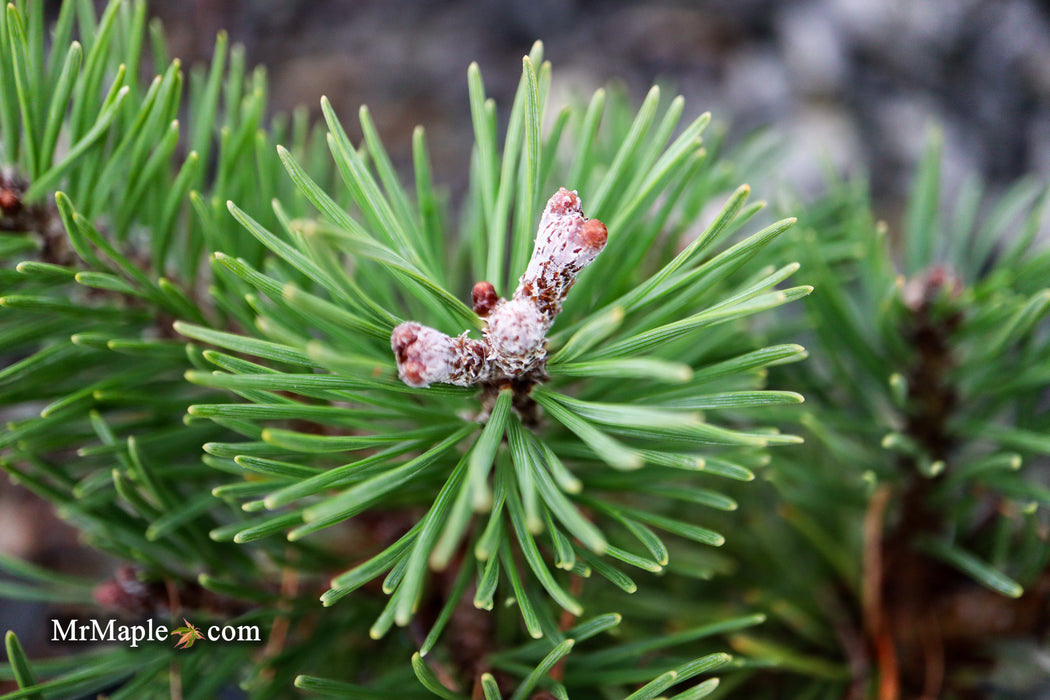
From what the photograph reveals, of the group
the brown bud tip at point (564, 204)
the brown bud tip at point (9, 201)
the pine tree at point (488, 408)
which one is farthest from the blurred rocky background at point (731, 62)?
the brown bud tip at point (564, 204)

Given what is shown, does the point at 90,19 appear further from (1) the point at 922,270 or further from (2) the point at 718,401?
(1) the point at 922,270

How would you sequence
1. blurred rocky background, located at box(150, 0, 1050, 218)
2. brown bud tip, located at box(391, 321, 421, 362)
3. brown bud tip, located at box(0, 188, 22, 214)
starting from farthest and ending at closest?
1. blurred rocky background, located at box(150, 0, 1050, 218)
2. brown bud tip, located at box(0, 188, 22, 214)
3. brown bud tip, located at box(391, 321, 421, 362)

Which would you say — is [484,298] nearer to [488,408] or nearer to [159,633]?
[488,408]

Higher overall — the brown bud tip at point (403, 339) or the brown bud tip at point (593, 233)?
the brown bud tip at point (593, 233)

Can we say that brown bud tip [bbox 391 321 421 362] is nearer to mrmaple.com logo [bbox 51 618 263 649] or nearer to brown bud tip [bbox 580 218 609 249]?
brown bud tip [bbox 580 218 609 249]

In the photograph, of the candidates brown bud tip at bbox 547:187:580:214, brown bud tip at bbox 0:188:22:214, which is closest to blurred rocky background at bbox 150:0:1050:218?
brown bud tip at bbox 0:188:22:214

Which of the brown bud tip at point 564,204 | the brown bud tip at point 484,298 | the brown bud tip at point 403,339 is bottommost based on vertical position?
the brown bud tip at point 403,339

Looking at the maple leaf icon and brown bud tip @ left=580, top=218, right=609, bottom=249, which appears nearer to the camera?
brown bud tip @ left=580, top=218, right=609, bottom=249

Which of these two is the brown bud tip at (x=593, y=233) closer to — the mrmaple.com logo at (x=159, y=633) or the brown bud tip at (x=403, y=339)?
the brown bud tip at (x=403, y=339)
